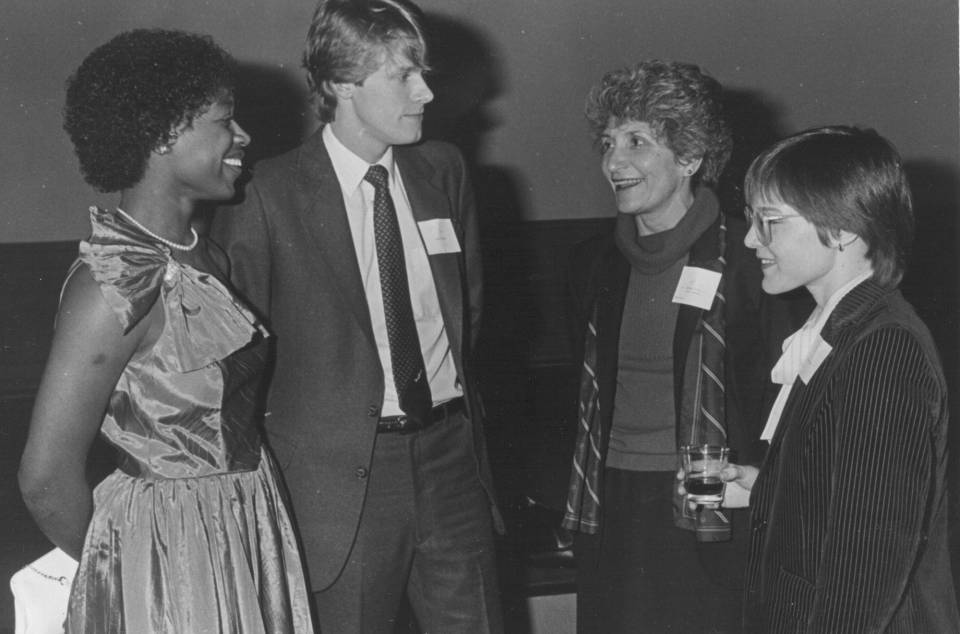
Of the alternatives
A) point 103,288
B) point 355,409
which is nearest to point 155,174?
point 103,288

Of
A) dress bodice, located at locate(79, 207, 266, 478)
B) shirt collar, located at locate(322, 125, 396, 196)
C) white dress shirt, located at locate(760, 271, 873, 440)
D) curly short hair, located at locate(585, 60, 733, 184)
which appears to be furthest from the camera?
curly short hair, located at locate(585, 60, 733, 184)

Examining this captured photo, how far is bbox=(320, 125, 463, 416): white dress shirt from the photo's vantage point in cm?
246

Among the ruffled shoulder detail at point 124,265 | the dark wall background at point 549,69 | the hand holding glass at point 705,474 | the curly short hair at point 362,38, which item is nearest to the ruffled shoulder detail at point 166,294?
the ruffled shoulder detail at point 124,265

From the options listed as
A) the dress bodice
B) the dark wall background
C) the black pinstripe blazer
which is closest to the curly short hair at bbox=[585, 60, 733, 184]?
the black pinstripe blazer

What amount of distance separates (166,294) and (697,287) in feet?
4.30

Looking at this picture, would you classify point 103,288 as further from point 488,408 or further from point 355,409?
point 488,408

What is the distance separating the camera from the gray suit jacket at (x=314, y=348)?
2.39 metres

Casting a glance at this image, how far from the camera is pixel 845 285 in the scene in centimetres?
189

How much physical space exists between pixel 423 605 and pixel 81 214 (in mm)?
3145

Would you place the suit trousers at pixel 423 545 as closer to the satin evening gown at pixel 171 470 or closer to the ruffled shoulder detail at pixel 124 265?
the satin evening gown at pixel 171 470

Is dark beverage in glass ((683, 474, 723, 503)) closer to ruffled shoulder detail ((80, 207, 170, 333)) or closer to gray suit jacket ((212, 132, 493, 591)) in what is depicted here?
gray suit jacket ((212, 132, 493, 591))

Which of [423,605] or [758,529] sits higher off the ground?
[758,529]

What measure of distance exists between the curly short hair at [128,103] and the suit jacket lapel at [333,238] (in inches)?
14.6

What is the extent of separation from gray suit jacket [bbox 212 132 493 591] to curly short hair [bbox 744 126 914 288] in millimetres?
988
